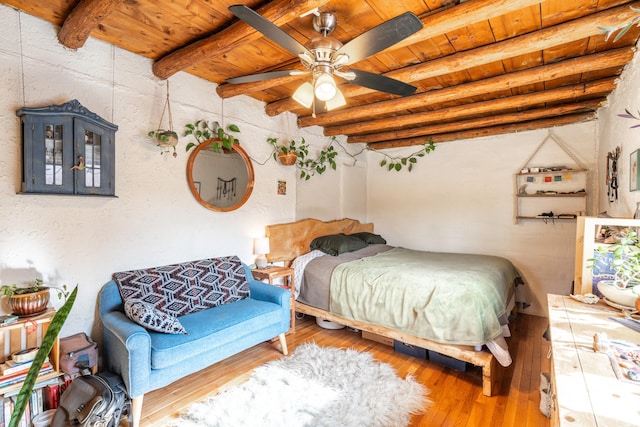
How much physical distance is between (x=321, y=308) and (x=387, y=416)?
1375 mm

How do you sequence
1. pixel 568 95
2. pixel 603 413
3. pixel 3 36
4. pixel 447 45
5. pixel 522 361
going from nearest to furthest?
pixel 603 413, pixel 3 36, pixel 447 45, pixel 522 361, pixel 568 95

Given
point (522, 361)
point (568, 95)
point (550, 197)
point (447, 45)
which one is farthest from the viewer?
point (550, 197)

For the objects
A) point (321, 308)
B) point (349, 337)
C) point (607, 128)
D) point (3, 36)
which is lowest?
point (349, 337)

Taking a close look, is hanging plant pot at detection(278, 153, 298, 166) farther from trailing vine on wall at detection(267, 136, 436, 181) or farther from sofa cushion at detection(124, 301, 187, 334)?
sofa cushion at detection(124, 301, 187, 334)

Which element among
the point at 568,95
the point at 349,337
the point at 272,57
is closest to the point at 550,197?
the point at 568,95

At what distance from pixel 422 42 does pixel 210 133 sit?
2074 millimetres

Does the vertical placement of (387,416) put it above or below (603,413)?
below

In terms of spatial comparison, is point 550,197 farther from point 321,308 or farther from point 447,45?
point 321,308

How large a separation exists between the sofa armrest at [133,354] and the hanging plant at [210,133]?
1.63 meters

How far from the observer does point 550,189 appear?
3895 millimetres

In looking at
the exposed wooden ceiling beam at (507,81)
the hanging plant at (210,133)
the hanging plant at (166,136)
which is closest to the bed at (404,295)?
the hanging plant at (210,133)

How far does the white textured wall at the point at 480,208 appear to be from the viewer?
12.6 feet

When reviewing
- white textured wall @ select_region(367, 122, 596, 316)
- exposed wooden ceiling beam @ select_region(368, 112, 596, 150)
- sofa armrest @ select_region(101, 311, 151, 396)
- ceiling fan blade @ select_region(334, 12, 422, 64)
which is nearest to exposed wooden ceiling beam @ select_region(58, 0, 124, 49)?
ceiling fan blade @ select_region(334, 12, 422, 64)

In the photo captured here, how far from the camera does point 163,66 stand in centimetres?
251
